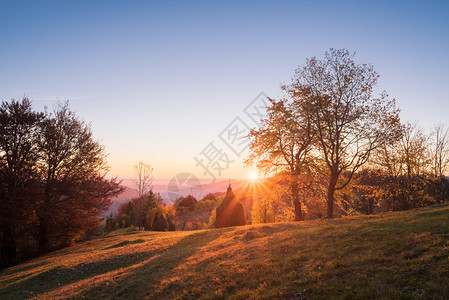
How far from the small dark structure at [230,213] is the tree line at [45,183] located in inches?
594

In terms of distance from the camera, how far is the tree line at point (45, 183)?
23.3 m

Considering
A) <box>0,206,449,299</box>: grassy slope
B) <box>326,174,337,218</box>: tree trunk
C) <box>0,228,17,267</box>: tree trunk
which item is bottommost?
<box>0,228,17,267</box>: tree trunk

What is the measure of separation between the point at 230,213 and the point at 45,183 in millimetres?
23061

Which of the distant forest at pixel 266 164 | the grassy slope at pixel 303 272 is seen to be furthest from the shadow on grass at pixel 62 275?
the distant forest at pixel 266 164

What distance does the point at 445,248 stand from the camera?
6.82 m

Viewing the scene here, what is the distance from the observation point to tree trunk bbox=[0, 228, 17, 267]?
23.5 metres

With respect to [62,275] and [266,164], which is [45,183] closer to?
[62,275]

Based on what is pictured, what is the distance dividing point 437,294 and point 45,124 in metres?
36.0

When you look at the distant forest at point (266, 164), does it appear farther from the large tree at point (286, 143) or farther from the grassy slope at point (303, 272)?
the grassy slope at point (303, 272)

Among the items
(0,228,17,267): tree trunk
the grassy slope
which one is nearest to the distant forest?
(0,228,17,267): tree trunk

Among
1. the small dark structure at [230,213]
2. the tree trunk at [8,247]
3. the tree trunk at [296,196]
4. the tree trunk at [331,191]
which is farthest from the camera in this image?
the small dark structure at [230,213]

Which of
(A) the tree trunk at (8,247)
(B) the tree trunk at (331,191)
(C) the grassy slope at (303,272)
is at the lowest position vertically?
(A) the tree trunk at (8,247)

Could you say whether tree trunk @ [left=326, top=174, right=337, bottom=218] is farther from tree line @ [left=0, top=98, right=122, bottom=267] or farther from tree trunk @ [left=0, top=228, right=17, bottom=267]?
tree trunk @ [left=0, top=228, right=17, bottom=267]

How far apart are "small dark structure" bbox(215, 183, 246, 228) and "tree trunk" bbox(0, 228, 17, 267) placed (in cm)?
2338
